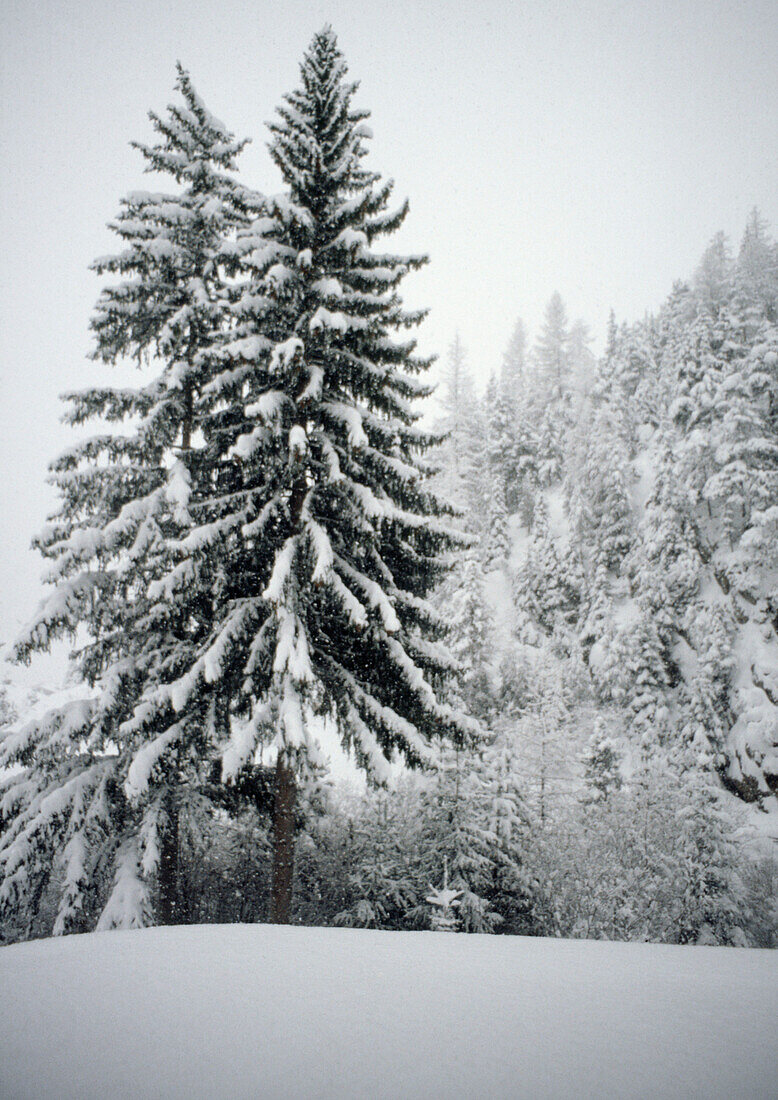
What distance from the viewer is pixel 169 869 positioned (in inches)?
372

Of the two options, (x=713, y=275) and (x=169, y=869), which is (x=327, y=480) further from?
(x=713, y=275)

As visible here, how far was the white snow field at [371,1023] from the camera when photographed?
2.34 m

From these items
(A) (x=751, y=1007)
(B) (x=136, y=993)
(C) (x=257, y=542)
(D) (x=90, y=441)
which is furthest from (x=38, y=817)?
(A) (x=751, y=1007)

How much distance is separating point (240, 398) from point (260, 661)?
4.50 m

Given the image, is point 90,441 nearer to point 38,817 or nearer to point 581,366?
point 38,817

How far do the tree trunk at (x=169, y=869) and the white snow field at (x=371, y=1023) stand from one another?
16.9ft

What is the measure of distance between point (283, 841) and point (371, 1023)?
5.96 metres

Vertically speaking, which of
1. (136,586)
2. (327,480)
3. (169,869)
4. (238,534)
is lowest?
(169,869)

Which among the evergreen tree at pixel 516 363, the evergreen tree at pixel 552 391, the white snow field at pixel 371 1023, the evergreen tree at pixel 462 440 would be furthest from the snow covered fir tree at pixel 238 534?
the evergreen tree at pixel 516 363

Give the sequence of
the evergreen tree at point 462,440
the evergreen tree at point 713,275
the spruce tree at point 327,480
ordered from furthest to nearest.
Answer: the evergreen tree at point 462,440
the evergreen tree at point 713,275
the spruce tree at point 327,480

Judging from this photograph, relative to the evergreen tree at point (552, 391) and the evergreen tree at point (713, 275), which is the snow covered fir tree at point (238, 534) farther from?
the evergreen tree at point (552, 391)

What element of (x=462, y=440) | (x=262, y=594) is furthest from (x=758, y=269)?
(x=262, y=594)

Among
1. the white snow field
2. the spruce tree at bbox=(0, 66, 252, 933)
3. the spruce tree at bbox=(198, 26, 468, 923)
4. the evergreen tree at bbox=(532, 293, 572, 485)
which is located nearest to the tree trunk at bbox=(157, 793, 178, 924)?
the spruce tree at bbox=(0, 66, 252, 933)

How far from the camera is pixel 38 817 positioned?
27.8 ft
